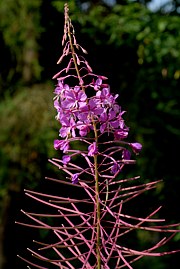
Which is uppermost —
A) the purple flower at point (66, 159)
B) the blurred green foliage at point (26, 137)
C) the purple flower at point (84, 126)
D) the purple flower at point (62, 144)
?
the blurred green foliage at point (26, 137)

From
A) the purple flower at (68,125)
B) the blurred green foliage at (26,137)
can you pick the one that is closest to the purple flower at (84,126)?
the purple flower at (68,125)

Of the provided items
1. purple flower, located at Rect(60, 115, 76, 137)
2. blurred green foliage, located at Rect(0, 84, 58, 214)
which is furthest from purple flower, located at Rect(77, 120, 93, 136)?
blurred green foliage, located at Rect(0, 84, 58, 214)

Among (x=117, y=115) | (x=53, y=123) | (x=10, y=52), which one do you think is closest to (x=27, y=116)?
(x=53, y=123)

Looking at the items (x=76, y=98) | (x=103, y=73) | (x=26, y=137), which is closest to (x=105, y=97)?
(x=76, y=98)

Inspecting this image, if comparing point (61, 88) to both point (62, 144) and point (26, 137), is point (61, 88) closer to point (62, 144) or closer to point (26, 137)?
point (62, 144)

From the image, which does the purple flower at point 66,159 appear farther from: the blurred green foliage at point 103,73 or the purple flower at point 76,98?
the blurred green foliage at point 103,73

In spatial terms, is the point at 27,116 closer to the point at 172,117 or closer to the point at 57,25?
the point at 57,25

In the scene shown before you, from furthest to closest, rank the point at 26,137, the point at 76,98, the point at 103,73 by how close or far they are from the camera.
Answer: the point at 103,73, the point at 26,137, the point at 76,98

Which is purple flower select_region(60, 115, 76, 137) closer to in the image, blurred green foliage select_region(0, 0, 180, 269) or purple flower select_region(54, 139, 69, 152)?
purple flower select_region(54, 139, 69, 152)

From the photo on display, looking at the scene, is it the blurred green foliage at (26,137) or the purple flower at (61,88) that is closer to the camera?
the purple flower at (61,88)
